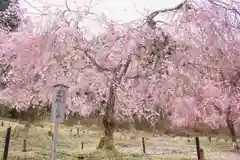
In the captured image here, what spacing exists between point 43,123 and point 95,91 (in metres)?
13.4

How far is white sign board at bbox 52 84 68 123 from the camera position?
6.69 meters

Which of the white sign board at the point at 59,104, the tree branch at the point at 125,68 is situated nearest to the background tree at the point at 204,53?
the tree branch at the point at 125,68

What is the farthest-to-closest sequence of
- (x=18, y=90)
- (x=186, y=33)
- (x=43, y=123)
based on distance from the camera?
(x=43, y=123), (x=18, y=90), (x=186, y=33)

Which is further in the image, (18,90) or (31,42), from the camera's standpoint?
(18,90)

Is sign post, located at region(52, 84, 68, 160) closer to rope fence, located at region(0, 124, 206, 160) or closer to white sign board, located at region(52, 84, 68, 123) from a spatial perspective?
white sign board, located at region(52, 84, 68, 123)

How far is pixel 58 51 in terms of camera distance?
39.1ft

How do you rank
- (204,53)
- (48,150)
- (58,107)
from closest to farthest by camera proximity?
(58,107) < (204,53) < (48,150)

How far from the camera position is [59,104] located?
6805 mm

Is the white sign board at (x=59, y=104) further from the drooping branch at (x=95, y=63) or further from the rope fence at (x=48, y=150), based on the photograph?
the drooping branch at (x=95, y=63)

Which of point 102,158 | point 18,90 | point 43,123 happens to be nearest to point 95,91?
point 18,90

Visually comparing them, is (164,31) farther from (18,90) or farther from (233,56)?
(18,90)

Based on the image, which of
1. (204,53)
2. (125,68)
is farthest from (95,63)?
(204,53)

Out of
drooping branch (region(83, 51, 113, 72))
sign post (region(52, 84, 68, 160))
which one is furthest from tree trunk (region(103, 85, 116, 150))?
sign post (region(52, 84, 68, 160))

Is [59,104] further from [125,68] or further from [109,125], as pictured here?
[125,68]
